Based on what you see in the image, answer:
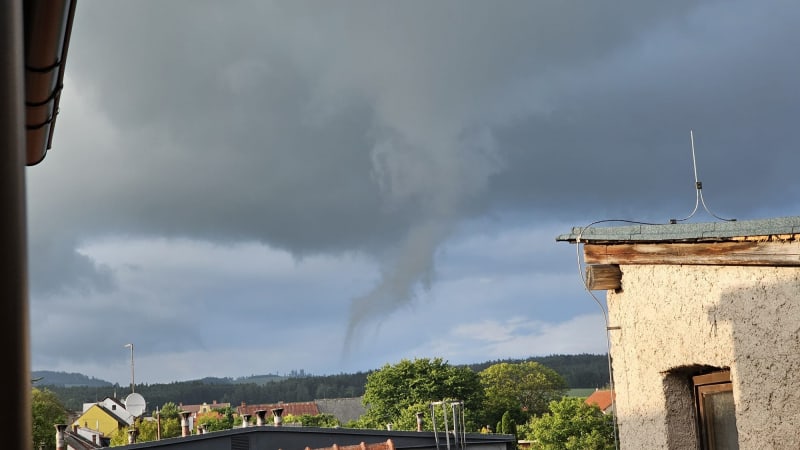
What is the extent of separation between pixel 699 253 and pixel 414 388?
61.3m

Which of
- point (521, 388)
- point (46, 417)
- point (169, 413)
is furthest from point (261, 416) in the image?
point (169, 413)

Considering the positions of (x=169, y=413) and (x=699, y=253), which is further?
Result: (x=169, y=413)

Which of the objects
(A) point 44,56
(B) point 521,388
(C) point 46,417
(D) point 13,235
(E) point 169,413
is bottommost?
(E) point 169,413

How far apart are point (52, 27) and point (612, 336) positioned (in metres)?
4.95

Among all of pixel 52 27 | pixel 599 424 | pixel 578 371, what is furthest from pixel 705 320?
pixel 578 371

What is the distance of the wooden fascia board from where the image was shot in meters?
5.27

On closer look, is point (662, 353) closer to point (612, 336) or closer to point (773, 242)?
point (612, 336)

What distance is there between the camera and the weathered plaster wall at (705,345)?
17.2 ft

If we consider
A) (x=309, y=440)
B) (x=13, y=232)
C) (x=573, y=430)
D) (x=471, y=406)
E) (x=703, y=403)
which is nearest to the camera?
(x=13, y=232)

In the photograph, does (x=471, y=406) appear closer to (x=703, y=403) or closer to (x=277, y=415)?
(x=277, y=415)

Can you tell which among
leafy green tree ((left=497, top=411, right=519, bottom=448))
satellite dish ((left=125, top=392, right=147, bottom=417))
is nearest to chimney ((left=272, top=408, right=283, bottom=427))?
satellite dish ((left=125, top=392, right=147, bottom=417))

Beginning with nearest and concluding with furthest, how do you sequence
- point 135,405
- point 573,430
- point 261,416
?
point 261,416
point 135,405
point 573,430

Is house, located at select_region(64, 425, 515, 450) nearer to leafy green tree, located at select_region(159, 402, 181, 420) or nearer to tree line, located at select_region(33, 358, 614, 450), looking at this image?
tree line, located at select_region(33, 358, 614, 450)

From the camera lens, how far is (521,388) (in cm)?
7975
